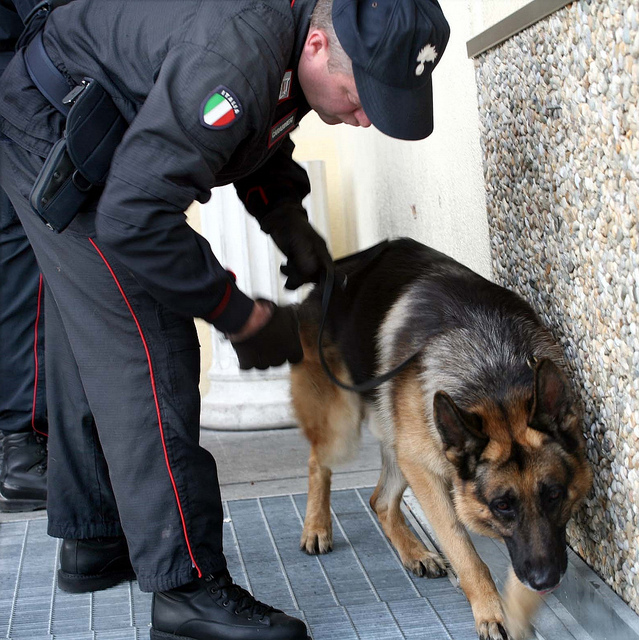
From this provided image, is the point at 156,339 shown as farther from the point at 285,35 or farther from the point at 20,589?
the point at 20,589

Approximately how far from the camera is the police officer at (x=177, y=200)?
1976 millimetres

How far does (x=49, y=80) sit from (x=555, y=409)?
165 cm

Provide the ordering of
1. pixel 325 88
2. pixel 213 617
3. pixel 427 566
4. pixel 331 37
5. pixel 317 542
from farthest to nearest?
pixel 317 542 < pixel 427 566 < pixel 213 617 < pixel 325 88 < pixel 331 37

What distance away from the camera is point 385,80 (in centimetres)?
209

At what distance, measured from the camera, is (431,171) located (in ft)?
13.7

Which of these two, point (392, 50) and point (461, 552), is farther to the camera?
point (461, 552)

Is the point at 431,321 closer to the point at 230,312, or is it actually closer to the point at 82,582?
the point at 230,312

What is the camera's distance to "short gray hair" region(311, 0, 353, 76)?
209 centimetres

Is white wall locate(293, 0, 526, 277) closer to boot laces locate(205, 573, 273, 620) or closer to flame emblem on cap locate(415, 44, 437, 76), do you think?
flame emblem on cap locate(415, 44, 437, 76)

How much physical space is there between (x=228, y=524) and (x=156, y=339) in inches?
49.7

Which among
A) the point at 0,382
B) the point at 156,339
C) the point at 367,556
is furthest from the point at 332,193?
the point at 156,339

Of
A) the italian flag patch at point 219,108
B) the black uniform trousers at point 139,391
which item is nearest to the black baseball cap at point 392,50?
the italian flag patch at point 219,108

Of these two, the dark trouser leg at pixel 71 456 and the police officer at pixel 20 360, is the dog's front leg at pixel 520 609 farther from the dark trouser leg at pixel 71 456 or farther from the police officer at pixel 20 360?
the police officer at pixel 20 360

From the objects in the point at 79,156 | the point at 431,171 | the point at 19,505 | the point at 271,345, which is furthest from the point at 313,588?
the point at 431,171
